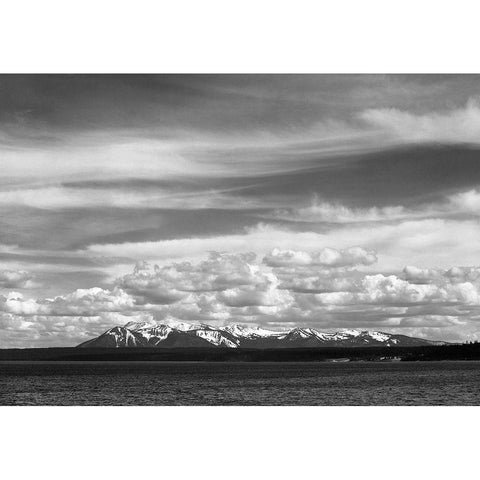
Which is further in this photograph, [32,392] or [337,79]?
[32,392]

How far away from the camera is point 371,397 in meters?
70.7

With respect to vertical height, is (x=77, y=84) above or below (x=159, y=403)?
above

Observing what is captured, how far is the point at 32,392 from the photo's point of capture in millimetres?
79500

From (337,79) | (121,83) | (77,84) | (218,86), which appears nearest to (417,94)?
(337,79)
